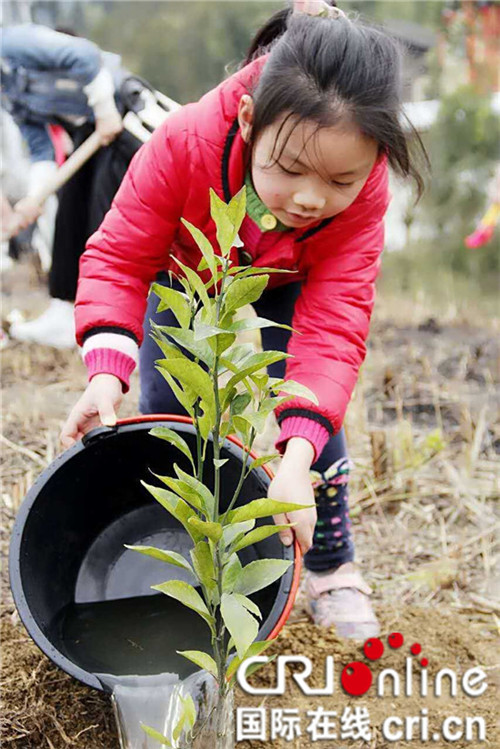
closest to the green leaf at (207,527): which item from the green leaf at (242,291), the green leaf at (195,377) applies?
the green leaf at (195,377)

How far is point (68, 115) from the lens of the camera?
293 cm

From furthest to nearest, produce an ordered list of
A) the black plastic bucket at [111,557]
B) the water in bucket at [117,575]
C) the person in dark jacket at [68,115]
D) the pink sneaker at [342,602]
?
1. the person in dark jacket at [68,115]
2. the pink sneaker at [342,602]
3. the black plastic bucket at [111,557]
4. the water in bucket at [117,575]

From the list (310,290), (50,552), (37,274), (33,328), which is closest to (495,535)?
(310,290)

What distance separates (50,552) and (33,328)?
2044mm

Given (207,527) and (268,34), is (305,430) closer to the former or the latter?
(207,527)

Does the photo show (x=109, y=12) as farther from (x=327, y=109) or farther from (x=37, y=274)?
(x=327, y=109)

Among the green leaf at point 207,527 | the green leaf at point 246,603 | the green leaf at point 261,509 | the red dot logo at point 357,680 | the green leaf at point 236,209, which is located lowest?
the red dot logo at point 357,680

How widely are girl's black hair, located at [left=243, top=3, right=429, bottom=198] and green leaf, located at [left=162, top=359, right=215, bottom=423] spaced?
0.51 metres

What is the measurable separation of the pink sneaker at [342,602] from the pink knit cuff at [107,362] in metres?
0.64

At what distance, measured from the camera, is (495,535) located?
2.14 meters

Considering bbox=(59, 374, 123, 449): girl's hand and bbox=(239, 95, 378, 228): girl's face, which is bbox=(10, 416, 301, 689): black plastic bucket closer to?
bbox=(59, 374, 123, 449): girl's hand

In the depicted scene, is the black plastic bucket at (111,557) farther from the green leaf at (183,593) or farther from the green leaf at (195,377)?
the green leaf at (195,377)

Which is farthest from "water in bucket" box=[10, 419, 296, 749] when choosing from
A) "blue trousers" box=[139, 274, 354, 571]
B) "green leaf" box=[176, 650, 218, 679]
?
"blue trousers" box=[139, 274, 354, 571]

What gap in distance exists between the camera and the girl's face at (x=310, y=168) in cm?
128
